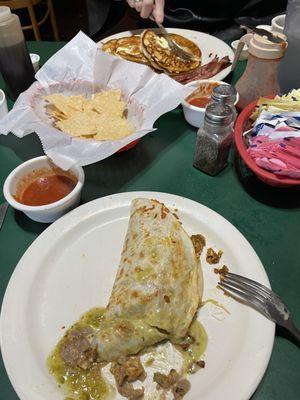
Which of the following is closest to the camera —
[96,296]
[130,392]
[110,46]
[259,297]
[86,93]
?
[130,392]

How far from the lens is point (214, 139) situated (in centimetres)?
138

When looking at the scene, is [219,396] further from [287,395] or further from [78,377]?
[78,377]

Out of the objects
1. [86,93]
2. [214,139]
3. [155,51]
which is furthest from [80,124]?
[155,51]

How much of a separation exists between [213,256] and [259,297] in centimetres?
21

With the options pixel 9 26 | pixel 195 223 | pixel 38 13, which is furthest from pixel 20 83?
pixel 38 13

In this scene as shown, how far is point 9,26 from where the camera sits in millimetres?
1679

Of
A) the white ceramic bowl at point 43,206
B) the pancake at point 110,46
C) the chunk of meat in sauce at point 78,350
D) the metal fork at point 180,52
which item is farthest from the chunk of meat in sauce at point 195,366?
the pancake at point 110,46

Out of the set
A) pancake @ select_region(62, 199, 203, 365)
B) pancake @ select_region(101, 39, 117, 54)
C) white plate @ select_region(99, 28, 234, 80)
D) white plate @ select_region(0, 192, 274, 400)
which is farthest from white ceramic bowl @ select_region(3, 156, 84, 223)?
white plate @ select_region(99, 28, 234, 80)

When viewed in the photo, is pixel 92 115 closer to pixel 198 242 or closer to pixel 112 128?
pixel 112 128

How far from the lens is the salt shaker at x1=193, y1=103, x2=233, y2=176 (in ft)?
4.29

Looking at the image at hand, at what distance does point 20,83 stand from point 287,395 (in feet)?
6.05

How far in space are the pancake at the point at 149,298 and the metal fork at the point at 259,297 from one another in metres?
0.09

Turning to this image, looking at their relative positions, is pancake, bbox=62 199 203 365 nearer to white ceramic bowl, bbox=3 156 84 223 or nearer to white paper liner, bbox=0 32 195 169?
white ceramic bowl, bbox=3 156 84 223

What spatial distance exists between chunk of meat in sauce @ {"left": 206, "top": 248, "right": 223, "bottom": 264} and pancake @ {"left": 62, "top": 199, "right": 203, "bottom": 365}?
6 cm
